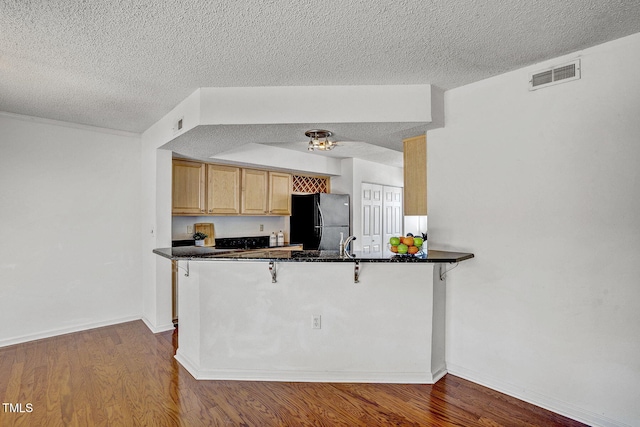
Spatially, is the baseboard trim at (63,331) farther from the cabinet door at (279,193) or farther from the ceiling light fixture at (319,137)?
the ceiling light fixture at (319,137)

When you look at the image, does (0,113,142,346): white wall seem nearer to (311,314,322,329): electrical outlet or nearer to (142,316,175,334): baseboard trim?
(142,316,175,334): baseboard trim

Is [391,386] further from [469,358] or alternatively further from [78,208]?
[78,208]

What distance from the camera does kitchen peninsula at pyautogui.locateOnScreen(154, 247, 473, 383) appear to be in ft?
8.96

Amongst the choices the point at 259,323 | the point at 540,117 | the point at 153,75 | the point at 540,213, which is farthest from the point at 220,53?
the point at 540,213

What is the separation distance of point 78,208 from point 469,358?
4244mm

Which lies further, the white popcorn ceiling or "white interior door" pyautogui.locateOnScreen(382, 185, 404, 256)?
"white interior door" pyautogui.locateOnScreen(382, 185, 404, 256)

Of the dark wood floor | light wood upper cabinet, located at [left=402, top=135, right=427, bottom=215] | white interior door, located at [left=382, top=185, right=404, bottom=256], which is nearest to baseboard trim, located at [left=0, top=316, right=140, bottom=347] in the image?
the dark wood floor

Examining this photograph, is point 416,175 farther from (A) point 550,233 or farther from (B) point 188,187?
(B) point 188,187

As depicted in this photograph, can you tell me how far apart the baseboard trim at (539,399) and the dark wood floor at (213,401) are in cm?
5

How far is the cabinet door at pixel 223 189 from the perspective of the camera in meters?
4.73

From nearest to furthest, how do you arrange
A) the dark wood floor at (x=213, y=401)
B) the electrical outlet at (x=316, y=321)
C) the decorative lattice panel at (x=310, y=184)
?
1. the dark wood floor at (x=213, y=401)
2. the electrical outlet at (x=316, y=321)
3. the decorative lattice panel at (x=310, y=184)

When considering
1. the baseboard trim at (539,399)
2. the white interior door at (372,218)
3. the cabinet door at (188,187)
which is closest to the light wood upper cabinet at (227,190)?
the cabinet door at (188,187)

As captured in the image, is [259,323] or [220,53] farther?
[259,323]

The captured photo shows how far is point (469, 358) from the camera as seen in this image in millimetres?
2771
